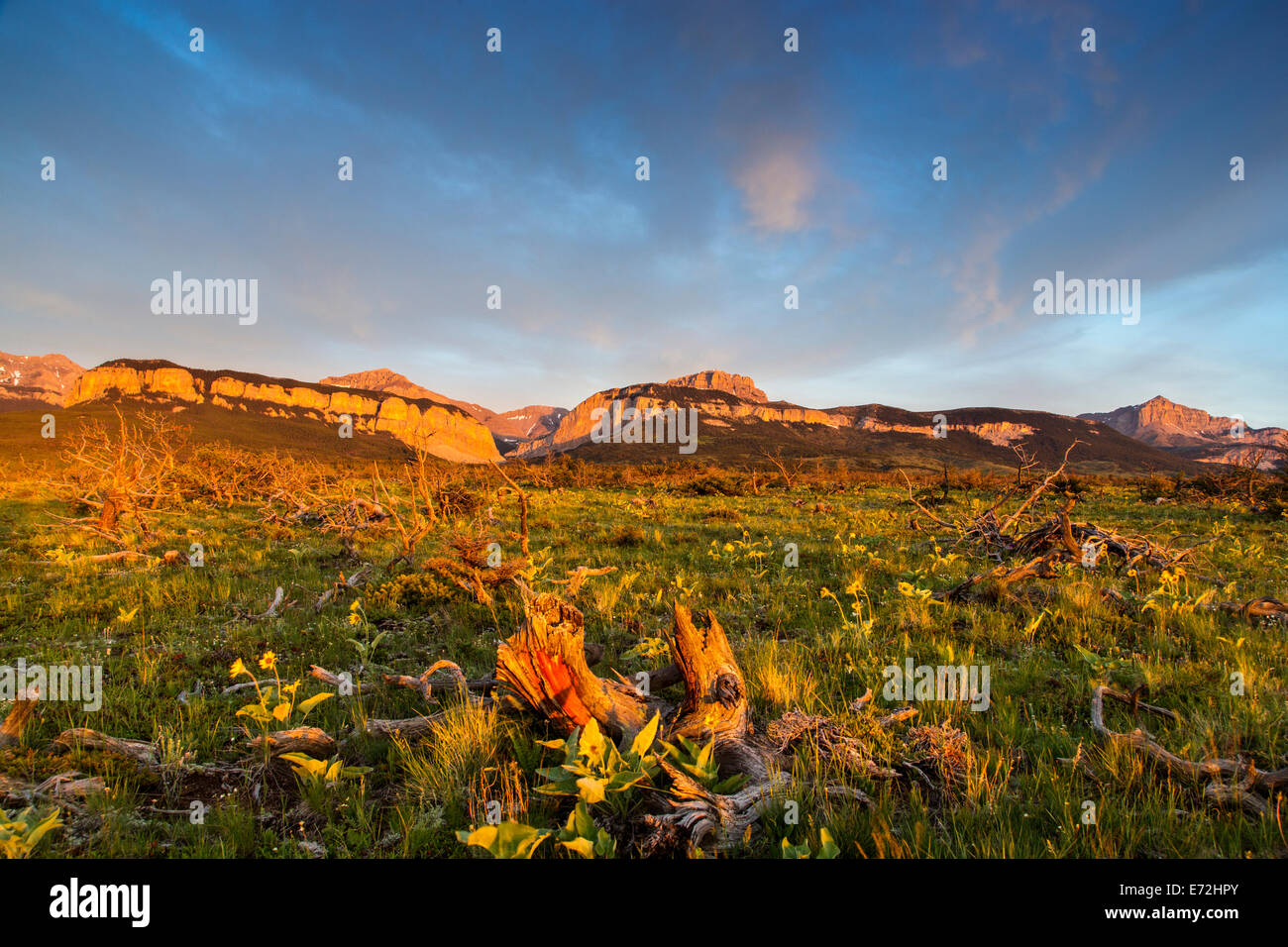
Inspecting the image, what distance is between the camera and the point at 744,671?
4.33 m

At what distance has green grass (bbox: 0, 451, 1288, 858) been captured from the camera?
2.36 m

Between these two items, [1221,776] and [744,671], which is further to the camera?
[744,671]

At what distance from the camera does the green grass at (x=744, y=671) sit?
7.73ft

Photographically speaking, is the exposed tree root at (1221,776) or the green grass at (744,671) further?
the exposed tree root at (1221,776)

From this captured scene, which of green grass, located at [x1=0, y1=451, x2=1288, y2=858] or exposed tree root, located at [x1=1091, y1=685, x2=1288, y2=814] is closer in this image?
green grass, located at [x1=0, y1=451, x2=1288, y2=858]

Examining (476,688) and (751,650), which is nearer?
(476,688)

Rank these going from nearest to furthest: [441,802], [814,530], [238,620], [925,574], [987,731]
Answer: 1. [441,802]
2. [987,731]
3. [238,620]
4. [925,574]
5. [814,530]

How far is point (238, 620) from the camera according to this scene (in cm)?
614
